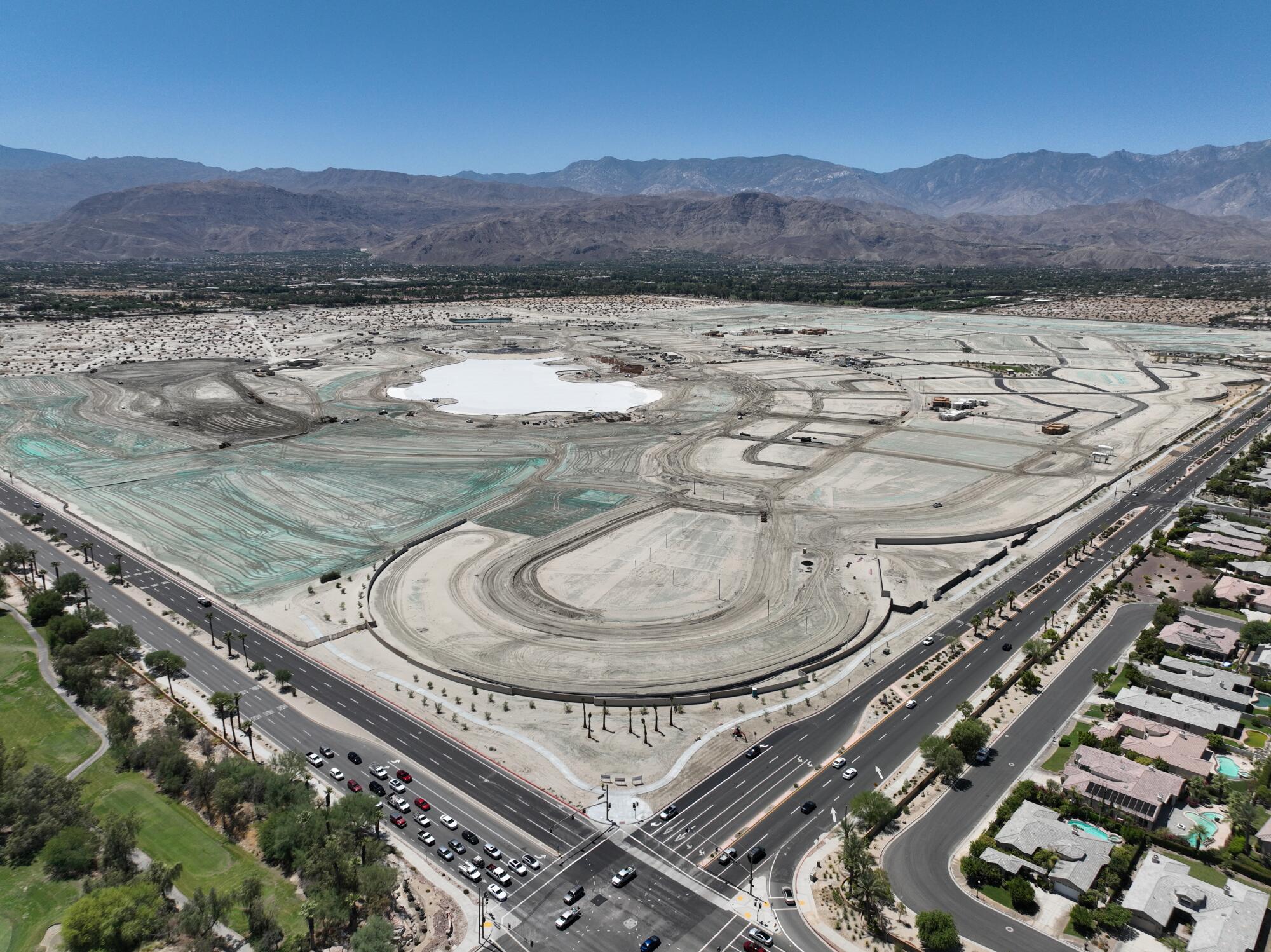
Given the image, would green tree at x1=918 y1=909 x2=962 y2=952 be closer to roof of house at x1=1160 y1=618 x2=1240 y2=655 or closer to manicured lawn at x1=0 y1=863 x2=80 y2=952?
roof of house at x1=1160 y1=618 x2=1240 y2=655

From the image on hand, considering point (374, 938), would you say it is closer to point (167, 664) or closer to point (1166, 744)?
point (167, 664)

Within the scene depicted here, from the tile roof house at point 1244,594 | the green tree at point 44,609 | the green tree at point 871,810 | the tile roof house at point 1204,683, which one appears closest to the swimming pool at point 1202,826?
the tile roof house at point 1204,683

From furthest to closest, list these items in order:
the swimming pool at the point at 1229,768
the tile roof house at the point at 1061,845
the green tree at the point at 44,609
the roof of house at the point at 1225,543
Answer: the roof of house at the point at 1225,543
the green tree at the point at 44,609
the swimming pool at the point at 1229,768
the tile roof house at the point at 1061,845

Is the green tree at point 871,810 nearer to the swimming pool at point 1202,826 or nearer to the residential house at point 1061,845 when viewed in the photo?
the residential house at point 1061,845

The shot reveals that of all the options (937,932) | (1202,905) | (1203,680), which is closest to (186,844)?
(937,932)

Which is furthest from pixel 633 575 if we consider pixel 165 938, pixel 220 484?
pixel 220 484
